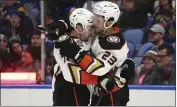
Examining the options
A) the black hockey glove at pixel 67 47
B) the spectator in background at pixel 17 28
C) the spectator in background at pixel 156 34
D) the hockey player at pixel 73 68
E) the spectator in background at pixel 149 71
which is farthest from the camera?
the spectator in background at pixel 17 28

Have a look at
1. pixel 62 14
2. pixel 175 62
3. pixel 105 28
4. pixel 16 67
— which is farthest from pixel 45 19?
pixel 105 28

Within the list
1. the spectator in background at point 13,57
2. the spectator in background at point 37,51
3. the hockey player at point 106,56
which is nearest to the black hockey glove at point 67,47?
the hockey player at point 106,56

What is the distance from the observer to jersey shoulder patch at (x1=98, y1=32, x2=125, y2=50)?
7.67 feet

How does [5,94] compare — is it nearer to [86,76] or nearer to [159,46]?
[159,46]

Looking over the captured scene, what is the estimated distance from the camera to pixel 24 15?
441 centimetres

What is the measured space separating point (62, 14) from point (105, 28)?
6.08 ft

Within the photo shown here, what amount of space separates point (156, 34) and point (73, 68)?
1.83m

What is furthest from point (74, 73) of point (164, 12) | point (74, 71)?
point (164, 12)

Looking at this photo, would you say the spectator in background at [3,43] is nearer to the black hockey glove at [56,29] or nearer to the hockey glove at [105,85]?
the black hockey glove at [56,29]

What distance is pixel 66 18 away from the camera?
4.16 m

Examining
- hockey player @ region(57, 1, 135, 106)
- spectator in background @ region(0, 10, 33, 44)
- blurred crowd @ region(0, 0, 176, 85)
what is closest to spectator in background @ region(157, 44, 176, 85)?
blurred crowd @ region(0, 0, 176, 85)

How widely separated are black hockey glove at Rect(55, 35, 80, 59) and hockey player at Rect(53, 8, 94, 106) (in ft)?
0.08

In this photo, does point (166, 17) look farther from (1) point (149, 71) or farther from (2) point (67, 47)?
(2) point (67, 47)

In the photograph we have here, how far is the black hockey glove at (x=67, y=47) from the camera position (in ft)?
7.53
